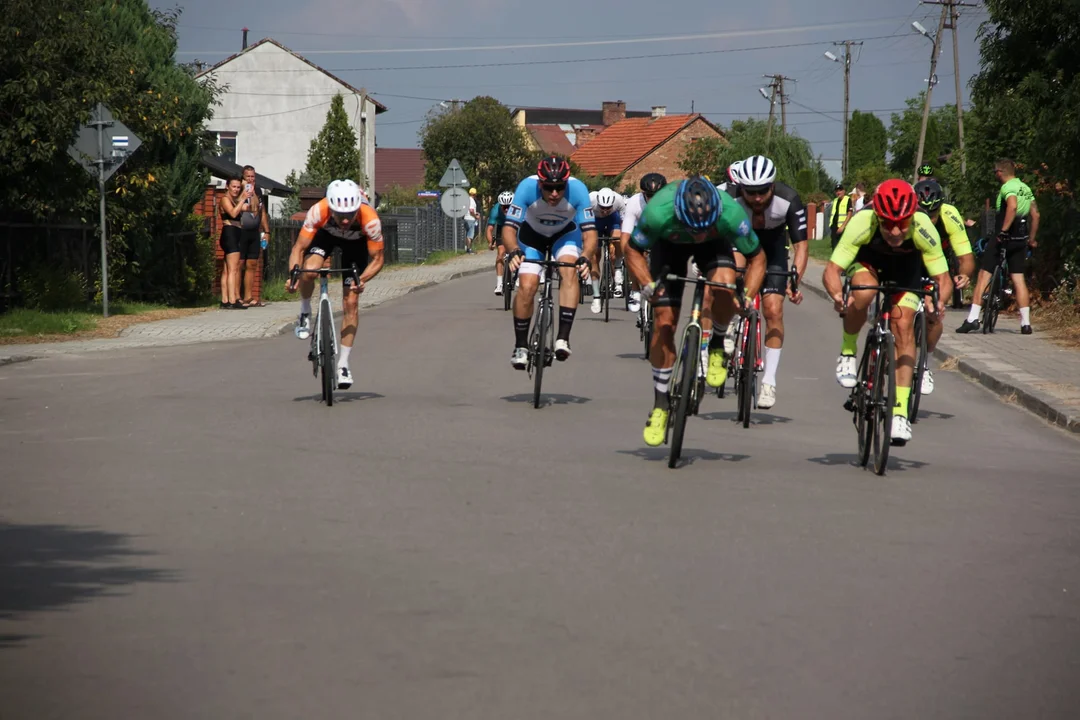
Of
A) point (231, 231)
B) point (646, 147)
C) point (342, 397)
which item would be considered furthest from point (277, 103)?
point (342, 397)

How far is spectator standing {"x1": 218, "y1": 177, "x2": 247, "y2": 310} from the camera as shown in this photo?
22578 millimetres

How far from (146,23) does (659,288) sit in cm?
1555

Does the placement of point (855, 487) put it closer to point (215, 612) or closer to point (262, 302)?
point (215, 612)

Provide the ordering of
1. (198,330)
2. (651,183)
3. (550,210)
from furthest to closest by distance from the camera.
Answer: (198,330), (651,183), (550,210)

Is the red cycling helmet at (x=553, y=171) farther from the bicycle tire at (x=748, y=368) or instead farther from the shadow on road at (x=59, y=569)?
the shadow on road at (x=59, y=569)

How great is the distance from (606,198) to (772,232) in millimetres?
8056

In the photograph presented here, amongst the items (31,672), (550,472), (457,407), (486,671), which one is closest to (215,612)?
(31,672)

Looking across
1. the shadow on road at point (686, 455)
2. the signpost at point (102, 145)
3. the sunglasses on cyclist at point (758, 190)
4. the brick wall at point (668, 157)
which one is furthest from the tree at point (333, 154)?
the shadow on road at point (686, 455)

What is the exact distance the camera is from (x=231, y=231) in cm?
2259

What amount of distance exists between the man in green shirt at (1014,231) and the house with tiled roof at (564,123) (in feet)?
320

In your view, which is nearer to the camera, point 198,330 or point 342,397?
point 342,397

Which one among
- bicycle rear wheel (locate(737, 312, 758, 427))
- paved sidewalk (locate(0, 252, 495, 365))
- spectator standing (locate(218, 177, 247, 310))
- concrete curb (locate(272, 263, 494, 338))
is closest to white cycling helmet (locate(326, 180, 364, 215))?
bicycle rear wheel (locate(737, 312, 758, 427))

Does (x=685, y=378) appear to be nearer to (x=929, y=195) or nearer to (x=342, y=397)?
(x=929, y=195)

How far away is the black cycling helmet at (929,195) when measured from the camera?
475 inches
